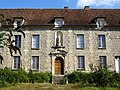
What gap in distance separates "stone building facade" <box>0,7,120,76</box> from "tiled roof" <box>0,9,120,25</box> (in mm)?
100

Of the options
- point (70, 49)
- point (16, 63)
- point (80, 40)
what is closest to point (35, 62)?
point (16, 63)

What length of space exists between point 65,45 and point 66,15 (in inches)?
142

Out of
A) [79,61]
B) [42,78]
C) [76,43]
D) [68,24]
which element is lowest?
[42,78]

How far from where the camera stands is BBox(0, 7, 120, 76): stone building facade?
78.3 ft

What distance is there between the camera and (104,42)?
2438 cm

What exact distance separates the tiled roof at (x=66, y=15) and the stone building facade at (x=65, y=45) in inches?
4.0

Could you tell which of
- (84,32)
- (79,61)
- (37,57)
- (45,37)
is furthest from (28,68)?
(84,32)

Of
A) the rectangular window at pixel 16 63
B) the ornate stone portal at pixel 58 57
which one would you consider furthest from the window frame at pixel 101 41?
the rectangular window at pixel 16 63

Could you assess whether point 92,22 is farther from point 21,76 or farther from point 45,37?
point 21,76

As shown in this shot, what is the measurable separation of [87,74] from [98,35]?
14.0 ft

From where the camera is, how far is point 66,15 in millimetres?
26031

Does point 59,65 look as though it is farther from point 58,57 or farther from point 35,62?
point 35,62

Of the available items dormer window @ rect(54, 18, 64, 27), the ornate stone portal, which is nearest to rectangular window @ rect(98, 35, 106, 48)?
the ornate stone portal

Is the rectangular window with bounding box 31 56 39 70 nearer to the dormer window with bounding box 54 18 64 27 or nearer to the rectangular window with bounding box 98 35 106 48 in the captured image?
the dormer window with bounding box 54 18 64 27
